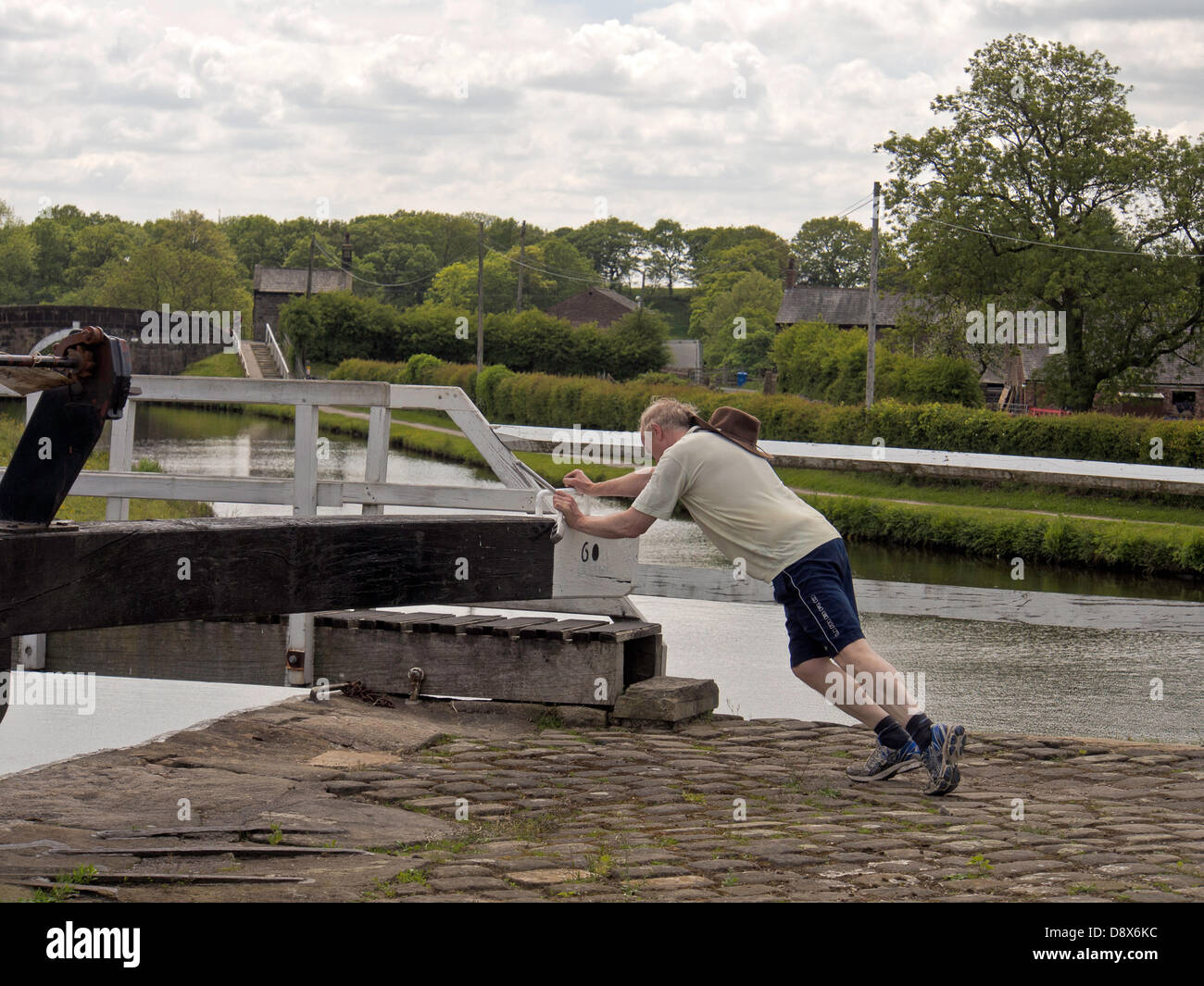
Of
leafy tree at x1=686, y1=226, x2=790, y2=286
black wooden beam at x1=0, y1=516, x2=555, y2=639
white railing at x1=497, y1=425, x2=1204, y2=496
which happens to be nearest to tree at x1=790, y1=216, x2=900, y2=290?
leafy tree at x1=686, y1=226, x2=790, y2=286

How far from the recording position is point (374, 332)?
66.2 m

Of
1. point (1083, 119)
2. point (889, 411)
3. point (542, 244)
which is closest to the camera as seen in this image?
point (889, 411)

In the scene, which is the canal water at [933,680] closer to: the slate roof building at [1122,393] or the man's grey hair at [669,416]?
the man's grey hair at [669,416]

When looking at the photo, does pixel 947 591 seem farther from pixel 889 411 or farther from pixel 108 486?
pixel 889 411

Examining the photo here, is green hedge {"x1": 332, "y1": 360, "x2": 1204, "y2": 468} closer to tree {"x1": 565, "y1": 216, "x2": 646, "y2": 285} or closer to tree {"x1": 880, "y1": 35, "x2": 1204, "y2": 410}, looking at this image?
tree {"x1": 880, "y1": 35, "x2": 1204, "y2": 410}

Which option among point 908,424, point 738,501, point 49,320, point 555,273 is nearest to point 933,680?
point 738,501

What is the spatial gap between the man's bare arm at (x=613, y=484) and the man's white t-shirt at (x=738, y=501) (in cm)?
19

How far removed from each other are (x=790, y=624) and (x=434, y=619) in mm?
2306

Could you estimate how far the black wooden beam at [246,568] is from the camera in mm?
3311

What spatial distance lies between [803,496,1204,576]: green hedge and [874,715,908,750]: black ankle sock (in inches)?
716

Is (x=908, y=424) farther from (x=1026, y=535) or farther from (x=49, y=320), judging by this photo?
(x=49, y=320)

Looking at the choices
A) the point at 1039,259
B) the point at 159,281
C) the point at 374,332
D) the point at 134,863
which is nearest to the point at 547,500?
the point at 134,863

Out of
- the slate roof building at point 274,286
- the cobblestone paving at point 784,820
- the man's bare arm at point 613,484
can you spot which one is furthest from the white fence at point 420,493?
the slate roof building at point 274,286

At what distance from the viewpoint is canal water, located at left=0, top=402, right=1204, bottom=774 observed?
7.09 metres
